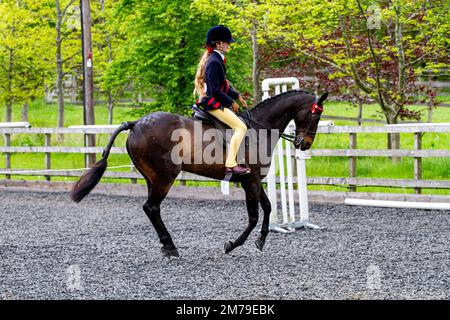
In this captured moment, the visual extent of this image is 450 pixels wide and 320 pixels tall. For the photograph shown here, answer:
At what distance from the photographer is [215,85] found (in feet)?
25.5

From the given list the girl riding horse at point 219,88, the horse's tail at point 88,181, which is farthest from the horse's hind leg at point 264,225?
the horse's tail at point 88,181

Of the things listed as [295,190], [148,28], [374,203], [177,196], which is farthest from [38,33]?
[374,203]

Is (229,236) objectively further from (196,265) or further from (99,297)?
(99,297)

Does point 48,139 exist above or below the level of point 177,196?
above

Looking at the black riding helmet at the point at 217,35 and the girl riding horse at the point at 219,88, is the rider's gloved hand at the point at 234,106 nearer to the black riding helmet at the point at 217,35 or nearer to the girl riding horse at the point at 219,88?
the girl riding horse at the point at 219,88

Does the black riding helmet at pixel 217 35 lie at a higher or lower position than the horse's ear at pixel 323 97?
higher

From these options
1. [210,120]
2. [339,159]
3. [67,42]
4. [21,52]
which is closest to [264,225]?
[210,120]

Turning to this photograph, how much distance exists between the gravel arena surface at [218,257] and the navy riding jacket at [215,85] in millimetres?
1643

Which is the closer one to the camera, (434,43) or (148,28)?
(434,43)

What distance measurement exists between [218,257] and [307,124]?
1.81m

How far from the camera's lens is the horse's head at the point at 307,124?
8.33 m

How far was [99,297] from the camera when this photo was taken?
6090 mm

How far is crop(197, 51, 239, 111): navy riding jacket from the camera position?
305 inches

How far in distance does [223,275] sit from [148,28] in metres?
11.1
